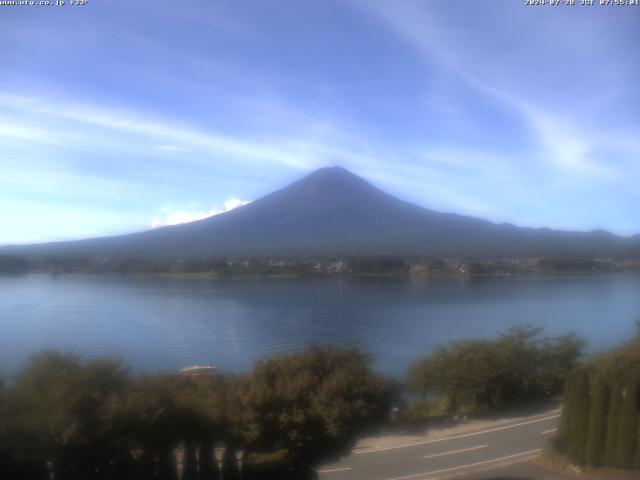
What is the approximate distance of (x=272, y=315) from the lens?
16.2 m

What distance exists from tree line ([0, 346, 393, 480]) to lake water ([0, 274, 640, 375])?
3.52 m

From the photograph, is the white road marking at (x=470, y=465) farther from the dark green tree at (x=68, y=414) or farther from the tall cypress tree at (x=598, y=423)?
the dark green tree at (x=68, y=414)

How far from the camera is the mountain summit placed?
26078 mm

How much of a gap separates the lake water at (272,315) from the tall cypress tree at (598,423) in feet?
16.5

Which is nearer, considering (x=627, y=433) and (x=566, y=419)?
(x=627, y=433)

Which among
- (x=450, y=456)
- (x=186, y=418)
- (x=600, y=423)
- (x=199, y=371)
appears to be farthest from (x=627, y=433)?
(x=199, y=371)

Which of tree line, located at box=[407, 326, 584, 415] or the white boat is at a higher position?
the white boat

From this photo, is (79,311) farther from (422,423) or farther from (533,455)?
(533,455)

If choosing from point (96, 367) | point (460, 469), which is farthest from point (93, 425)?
point (460, 469)

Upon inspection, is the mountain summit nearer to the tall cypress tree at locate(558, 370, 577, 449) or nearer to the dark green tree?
the tall cypress tree at locate(558, 370, 577, 449)

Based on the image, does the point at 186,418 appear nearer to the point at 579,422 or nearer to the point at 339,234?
the point at 579,422

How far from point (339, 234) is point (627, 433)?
97.9 ft

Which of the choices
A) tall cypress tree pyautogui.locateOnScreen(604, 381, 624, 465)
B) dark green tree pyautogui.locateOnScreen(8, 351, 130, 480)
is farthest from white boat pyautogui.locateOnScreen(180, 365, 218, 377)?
tall cypress tree pyautogui.locateOnScreen(604, 381, 624, 465)

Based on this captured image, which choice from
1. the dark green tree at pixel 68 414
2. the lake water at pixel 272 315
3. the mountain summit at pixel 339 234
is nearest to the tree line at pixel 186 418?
the dark green tree at pixel 68 414
